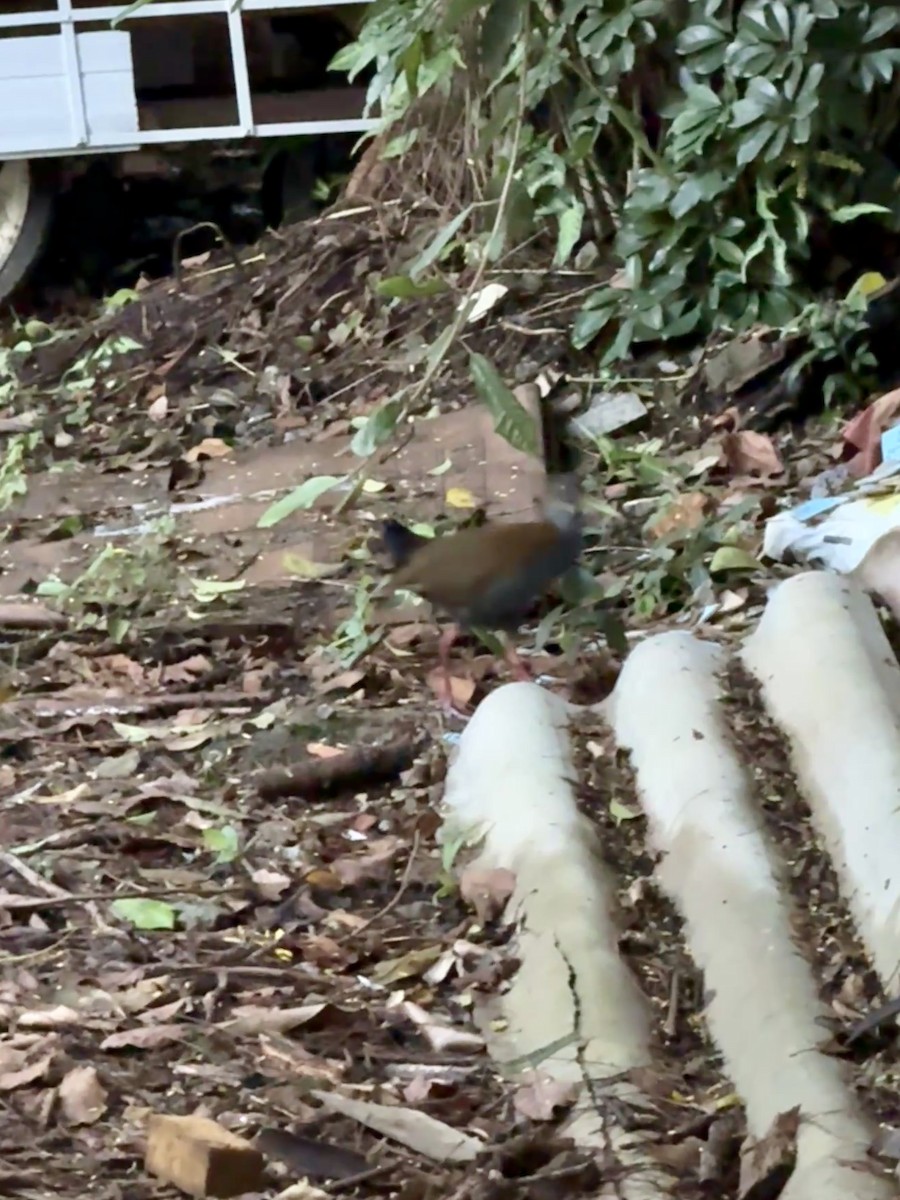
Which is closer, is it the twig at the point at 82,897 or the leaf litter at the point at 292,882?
the leaf litter at the point at 292,882

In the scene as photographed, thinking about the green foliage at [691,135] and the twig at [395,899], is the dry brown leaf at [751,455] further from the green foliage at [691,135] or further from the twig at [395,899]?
the twig at [395,899]

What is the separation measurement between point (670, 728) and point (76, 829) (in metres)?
1.16

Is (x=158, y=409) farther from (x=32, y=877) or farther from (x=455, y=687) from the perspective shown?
(x=32, y=877)

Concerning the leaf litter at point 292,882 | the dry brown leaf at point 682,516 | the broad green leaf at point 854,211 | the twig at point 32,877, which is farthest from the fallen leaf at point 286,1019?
the broad green leaf at point 854,211

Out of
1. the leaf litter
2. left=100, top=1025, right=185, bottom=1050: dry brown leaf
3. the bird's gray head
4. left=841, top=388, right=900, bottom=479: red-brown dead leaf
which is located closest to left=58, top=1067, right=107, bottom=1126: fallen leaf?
the leaf litter

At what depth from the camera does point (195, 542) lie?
449cm

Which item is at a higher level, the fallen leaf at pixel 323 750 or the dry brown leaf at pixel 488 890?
the dry brown leaf at pixel 488 890

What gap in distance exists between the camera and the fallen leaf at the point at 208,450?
530 cm

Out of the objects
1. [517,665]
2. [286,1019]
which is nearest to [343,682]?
[517,665]

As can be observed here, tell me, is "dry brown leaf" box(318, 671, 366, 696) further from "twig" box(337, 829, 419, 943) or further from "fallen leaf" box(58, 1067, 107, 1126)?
"fallen leaf" box(58, 1067, 107, 1126)

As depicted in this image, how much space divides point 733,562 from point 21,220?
4841 millimetres

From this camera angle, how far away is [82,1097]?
1.98 m

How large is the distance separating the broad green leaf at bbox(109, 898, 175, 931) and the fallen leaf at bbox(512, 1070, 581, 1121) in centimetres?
78

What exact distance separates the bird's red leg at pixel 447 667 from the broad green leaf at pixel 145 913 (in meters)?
0.89
